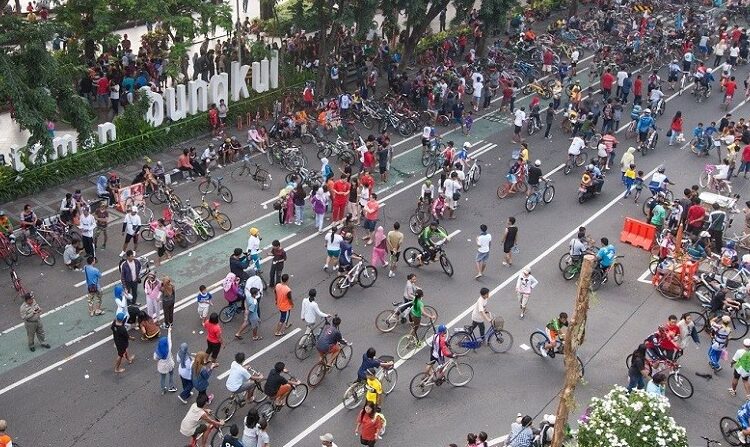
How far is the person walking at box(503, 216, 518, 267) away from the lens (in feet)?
70.7

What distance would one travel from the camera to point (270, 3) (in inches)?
1272

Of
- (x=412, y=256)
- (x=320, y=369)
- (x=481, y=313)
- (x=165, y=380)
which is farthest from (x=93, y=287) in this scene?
(x=481, y=313)

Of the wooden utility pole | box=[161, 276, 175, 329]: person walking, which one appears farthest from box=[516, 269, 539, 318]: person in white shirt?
the wooden utility pole

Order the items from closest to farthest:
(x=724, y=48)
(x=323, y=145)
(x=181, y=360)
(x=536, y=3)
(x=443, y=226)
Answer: (x=181, y=360) < (x=443, y=226) < (x=323, y=145) < (x=724, y=48) < (x=536, y=3)

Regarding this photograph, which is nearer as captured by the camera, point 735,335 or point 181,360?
point 181,360

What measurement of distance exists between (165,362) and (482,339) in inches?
275

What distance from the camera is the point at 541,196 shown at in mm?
25969

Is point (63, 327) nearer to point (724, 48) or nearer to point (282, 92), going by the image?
point (282, 92)

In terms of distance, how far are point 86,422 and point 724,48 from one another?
35754 mm

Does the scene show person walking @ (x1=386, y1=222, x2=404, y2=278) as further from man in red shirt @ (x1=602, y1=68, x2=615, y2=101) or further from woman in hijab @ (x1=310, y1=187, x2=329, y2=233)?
man in red shirt @ (x1=602, y1=68, x2=615, y2=101)

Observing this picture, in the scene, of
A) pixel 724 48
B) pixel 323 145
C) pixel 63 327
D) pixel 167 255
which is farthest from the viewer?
pixel 724 48

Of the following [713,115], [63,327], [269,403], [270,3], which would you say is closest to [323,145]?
[270,3]

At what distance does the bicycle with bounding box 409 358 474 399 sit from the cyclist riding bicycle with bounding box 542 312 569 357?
84.5 inches

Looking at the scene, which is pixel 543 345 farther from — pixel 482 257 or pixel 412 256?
pixel 412 256
